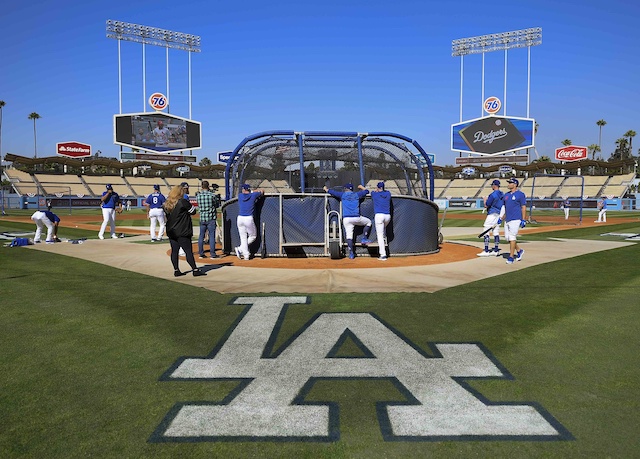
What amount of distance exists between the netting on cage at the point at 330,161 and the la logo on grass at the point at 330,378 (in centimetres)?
766

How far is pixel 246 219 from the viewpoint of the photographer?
10836 mm

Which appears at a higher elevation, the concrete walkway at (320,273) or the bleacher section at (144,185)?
the bleacher section at (144,185)

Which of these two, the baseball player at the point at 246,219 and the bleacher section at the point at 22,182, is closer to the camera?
the baseball player at the point at 246,219

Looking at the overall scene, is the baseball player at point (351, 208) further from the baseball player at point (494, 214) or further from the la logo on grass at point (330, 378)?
the la logo on grass at point (330, 378)

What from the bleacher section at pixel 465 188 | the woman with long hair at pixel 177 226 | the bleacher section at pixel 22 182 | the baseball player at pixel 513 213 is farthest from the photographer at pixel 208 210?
the bleacher section at pixel 465 188

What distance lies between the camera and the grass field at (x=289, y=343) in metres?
2.83

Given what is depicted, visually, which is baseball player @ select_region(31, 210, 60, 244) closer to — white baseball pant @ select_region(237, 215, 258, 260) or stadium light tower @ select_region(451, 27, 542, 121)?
white baseball pant @ select_region(237, 215, 258, 260)

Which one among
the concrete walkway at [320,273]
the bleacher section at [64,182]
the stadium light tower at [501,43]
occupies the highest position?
the stadium light tower at [501,43]

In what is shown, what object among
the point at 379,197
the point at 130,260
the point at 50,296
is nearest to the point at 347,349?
the point at 50,296

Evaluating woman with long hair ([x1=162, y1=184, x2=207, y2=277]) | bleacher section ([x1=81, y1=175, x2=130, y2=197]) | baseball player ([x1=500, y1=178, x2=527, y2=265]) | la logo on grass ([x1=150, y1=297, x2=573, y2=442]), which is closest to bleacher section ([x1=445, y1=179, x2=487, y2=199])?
bleacher section ([x1=81, y1=175, x2=130, y2=197])

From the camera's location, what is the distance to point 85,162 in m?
66.4

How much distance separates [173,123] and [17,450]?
6953cm

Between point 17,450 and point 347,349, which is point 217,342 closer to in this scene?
point 347,349

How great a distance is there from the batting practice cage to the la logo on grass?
6.02m
